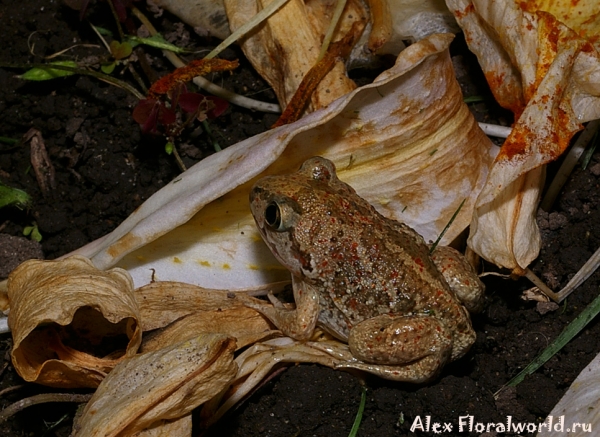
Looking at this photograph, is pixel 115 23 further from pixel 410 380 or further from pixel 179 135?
pixel 410 380

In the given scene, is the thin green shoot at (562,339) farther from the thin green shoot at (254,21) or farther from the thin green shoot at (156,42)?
the thin green shoot at (156,42)

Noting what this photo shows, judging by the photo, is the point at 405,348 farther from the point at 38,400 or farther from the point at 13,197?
the point at 13,197

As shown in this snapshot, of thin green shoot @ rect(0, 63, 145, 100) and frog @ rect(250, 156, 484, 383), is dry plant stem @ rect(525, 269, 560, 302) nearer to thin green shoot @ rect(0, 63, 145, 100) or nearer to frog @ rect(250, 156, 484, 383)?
frog @ rect(250, 156, 484, 383)

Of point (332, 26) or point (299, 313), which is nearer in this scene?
point (299, 313)

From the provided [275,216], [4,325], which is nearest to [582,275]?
[275,216]

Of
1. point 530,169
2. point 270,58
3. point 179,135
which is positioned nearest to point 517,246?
point 530,169

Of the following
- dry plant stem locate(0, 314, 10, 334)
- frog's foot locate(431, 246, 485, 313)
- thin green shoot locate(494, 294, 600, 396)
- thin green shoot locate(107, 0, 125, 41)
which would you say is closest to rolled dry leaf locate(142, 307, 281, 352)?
dry plant stem locate(0, 314, 10, 334)

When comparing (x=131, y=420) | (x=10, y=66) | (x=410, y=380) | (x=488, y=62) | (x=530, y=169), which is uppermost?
(x=10, y=66)
